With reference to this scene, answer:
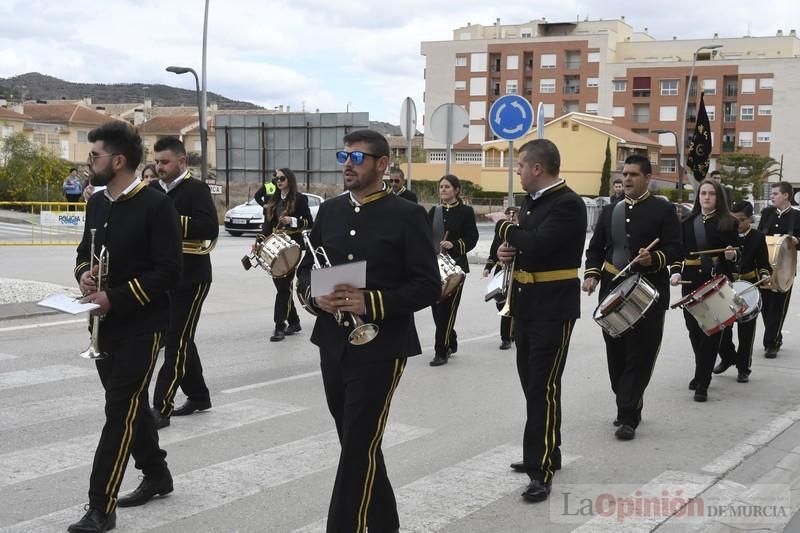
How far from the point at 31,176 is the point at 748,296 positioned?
37774 millimetres

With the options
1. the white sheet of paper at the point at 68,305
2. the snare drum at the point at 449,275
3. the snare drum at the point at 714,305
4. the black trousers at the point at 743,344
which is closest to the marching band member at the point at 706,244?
the snare drum at the point at 714,305

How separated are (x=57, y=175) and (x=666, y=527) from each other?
137ft

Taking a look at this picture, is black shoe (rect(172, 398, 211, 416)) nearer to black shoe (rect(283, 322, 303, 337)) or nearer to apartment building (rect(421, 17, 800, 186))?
black shoe (rect(283, 322, 303, 337))

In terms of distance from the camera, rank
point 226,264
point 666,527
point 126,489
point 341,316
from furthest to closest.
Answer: point 226,264 < point 126,489 < point 666,527 < point 341,316

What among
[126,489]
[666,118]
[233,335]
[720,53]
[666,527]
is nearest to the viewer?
[666,527]

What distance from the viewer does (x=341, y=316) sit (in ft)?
13.9

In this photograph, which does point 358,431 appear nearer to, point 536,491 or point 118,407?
point 118,407

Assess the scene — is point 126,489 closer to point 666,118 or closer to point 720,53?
point 666,118

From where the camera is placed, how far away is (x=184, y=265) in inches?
288

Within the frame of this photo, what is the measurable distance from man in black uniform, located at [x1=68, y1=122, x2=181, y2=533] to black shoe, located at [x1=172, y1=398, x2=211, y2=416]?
242 centimetres

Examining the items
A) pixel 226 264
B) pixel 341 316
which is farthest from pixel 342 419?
pixel 226 264

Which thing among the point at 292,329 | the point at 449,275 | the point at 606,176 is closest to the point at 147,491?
the point at 449,275

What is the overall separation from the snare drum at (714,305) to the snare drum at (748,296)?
588mm

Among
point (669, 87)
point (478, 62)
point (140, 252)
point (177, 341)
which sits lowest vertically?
point (177, 341)
